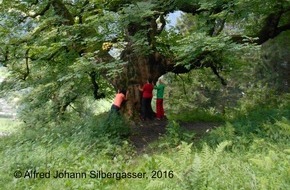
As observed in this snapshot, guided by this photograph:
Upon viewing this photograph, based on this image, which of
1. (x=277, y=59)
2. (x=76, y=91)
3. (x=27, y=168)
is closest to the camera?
(x=27, y=168)

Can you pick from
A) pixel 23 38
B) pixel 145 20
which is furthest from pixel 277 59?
pixel 23 38

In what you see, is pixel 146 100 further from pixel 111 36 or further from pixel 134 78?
pixel 111 36

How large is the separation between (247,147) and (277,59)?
1410 centimetres

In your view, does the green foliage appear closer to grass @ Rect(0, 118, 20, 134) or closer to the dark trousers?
the dark trousers

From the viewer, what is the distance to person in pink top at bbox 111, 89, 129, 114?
12.4 metres

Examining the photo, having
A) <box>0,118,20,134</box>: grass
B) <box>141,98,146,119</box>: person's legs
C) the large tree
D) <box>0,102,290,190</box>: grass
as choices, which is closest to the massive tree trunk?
the large tree

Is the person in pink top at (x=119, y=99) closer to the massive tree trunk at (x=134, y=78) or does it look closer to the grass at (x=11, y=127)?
the massive tree trunk at (x=134, y=78)

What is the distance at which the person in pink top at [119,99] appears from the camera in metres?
12.4

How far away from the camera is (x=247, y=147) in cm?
788

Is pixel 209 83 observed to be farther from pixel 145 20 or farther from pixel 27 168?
pixel 27 168

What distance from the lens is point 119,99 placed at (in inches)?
508

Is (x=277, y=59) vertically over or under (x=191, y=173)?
under

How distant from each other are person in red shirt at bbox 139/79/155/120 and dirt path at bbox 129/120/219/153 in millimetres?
288

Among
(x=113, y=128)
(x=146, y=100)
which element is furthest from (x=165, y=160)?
(x=146, y=100)
